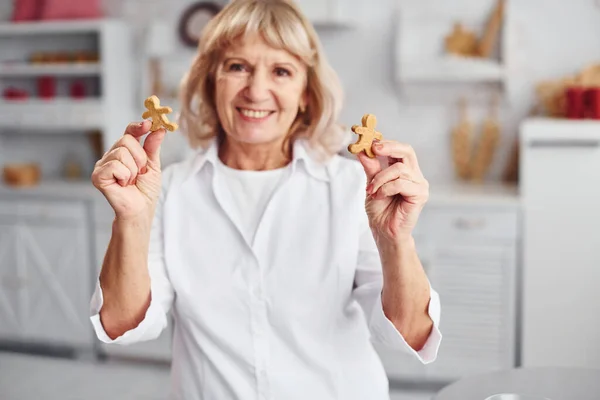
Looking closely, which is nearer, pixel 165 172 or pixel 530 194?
pixel 165 172

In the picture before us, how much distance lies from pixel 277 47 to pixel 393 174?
1.48ft

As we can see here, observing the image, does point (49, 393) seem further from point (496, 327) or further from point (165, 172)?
point (165, 172)

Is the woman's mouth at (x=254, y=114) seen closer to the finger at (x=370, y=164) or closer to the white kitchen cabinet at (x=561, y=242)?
the finger at (x=370, y=164)

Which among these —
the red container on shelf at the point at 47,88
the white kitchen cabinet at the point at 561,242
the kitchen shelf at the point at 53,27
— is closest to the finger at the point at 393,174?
the white kitchen cabinet at the point at 561,242

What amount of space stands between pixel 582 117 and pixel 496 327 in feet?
3.49

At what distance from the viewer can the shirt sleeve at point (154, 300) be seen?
148 centimetres

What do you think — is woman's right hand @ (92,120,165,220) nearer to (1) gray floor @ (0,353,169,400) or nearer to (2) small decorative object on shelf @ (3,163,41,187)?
(1) gray floor @ (0,353,169,400)

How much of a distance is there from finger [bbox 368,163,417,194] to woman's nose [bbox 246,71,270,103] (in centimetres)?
39

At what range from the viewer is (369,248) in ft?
5.23

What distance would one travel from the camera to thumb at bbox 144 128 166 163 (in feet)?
4.54

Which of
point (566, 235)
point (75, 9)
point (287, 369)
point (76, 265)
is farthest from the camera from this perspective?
point (75, 9)

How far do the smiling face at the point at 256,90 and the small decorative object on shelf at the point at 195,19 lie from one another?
9.07ft

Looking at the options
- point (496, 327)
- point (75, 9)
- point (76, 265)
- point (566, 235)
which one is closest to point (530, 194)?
point (566, 235)

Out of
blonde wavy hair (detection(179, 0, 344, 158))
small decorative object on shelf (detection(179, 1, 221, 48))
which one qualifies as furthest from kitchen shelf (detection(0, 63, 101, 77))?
blonde wavy hair (detection(179, 0, 344, 158))
